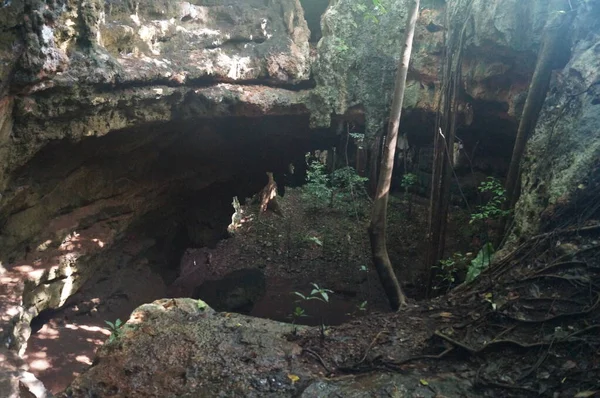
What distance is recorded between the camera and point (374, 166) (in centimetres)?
1675

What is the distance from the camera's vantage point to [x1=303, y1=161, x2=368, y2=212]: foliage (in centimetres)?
1546

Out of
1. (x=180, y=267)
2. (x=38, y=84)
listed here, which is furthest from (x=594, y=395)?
(x=180, y=267)

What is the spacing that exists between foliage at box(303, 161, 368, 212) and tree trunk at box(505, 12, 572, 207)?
292 inches

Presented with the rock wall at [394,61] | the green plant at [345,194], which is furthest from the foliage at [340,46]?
the green plant at [345,194]

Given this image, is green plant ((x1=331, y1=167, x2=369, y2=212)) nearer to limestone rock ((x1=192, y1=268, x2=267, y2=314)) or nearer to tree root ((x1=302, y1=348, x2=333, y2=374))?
limestone rock ((x1=192, y1=268, x2=267, y2=314))

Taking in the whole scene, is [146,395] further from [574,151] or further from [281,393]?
[574,151]

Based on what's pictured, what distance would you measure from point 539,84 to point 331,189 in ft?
30.4

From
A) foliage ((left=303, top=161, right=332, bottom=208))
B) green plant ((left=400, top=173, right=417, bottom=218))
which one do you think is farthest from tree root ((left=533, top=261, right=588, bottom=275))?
foliage ((left=303, top=161, right=332, bottom=208))

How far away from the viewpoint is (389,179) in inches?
274

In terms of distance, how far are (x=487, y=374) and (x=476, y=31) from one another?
743 centimetres

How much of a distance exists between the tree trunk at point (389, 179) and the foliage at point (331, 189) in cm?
782

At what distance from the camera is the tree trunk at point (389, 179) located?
6848 millimetres

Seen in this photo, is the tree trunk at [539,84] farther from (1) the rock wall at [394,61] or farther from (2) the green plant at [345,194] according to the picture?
Result: (2) the green plant at [345,194]

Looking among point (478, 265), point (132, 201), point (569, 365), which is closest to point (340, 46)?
point (478, 265)
